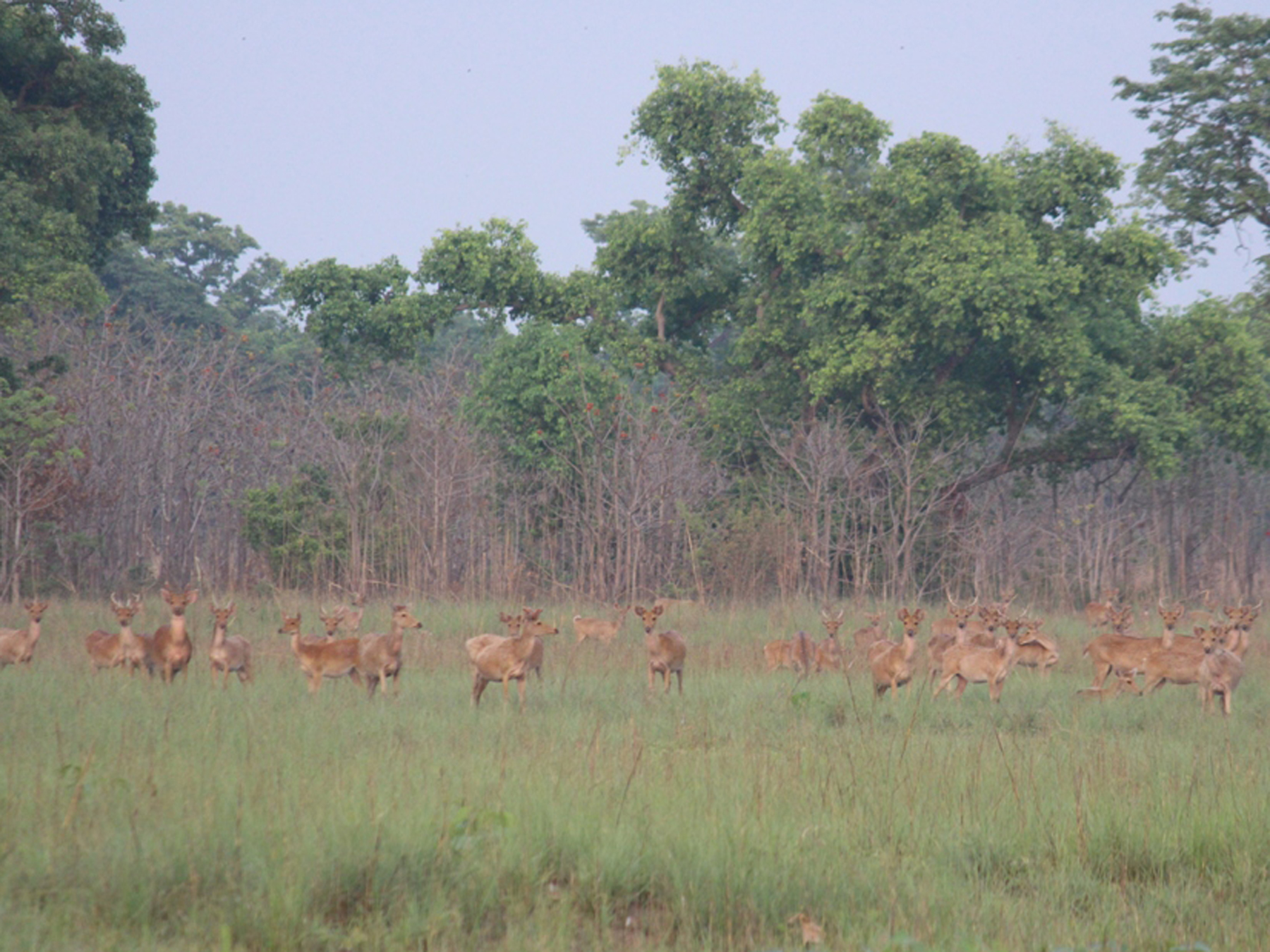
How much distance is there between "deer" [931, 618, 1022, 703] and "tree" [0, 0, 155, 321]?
40.6 feet

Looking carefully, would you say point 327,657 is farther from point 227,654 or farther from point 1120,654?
point 1120,654

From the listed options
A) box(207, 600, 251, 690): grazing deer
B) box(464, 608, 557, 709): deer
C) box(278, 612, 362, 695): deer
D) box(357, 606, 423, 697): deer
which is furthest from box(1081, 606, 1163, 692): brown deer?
box(207, 600, 251, 690): grazing deer

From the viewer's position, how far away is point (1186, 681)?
12.5 m

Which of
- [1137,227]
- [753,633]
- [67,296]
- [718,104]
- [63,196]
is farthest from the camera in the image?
[718,104]

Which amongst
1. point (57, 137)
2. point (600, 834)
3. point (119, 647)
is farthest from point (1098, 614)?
point (57, 137)

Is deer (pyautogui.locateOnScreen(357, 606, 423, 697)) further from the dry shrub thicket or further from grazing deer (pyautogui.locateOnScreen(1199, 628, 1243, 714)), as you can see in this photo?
grazing deer (pyautogui.locateOnScreen(1199, 628, 1243, 714))

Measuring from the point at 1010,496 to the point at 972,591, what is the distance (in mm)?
6317

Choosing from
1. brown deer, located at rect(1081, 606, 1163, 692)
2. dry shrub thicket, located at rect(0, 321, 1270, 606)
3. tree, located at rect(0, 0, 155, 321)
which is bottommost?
brown deer, located at rect(1081, 606, 1163, 692)

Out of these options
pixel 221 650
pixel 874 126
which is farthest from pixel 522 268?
pixel 221 650

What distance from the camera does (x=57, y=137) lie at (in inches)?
715

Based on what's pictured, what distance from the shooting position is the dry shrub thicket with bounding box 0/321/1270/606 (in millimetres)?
20750

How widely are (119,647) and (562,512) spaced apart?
1218 cm

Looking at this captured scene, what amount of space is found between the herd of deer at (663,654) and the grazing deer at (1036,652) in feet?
0.09

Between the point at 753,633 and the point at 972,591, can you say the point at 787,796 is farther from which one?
the point at 972,591
